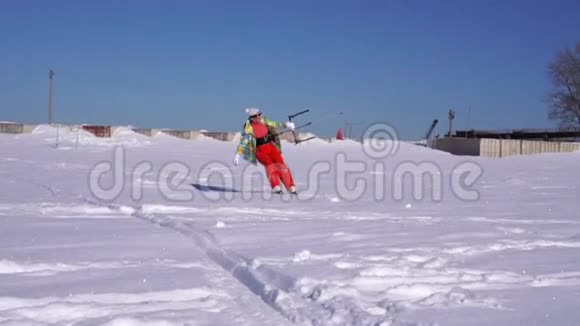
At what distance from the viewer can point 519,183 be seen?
12984 millimetres

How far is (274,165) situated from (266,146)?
396 mm

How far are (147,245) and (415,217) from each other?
132 inches

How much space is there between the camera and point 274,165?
34.1ft

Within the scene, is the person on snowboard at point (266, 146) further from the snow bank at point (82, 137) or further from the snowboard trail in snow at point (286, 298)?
the snow bank at point (82, 137)

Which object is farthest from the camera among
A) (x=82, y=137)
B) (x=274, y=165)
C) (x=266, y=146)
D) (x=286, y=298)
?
(x=82, y=137)

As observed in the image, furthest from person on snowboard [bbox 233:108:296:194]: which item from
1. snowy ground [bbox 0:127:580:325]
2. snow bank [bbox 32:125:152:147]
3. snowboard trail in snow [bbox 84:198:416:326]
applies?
snow bank [bbox 32:125:152:147]

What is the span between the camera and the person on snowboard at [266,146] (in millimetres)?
10328

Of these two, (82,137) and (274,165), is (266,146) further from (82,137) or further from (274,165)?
(82,137)

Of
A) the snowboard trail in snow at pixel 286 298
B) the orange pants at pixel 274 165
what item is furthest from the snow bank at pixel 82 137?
the snowboard trail in snow at pixel 286 298

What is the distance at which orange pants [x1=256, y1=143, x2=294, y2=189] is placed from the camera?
10258 millimetres

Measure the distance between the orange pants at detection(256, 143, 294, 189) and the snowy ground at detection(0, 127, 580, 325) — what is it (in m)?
0.36

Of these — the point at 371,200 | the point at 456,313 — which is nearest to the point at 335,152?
the point at 371,200

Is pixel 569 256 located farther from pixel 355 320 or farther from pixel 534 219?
pixel 534 219

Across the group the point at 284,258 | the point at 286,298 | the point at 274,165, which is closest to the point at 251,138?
the point at 274,165
